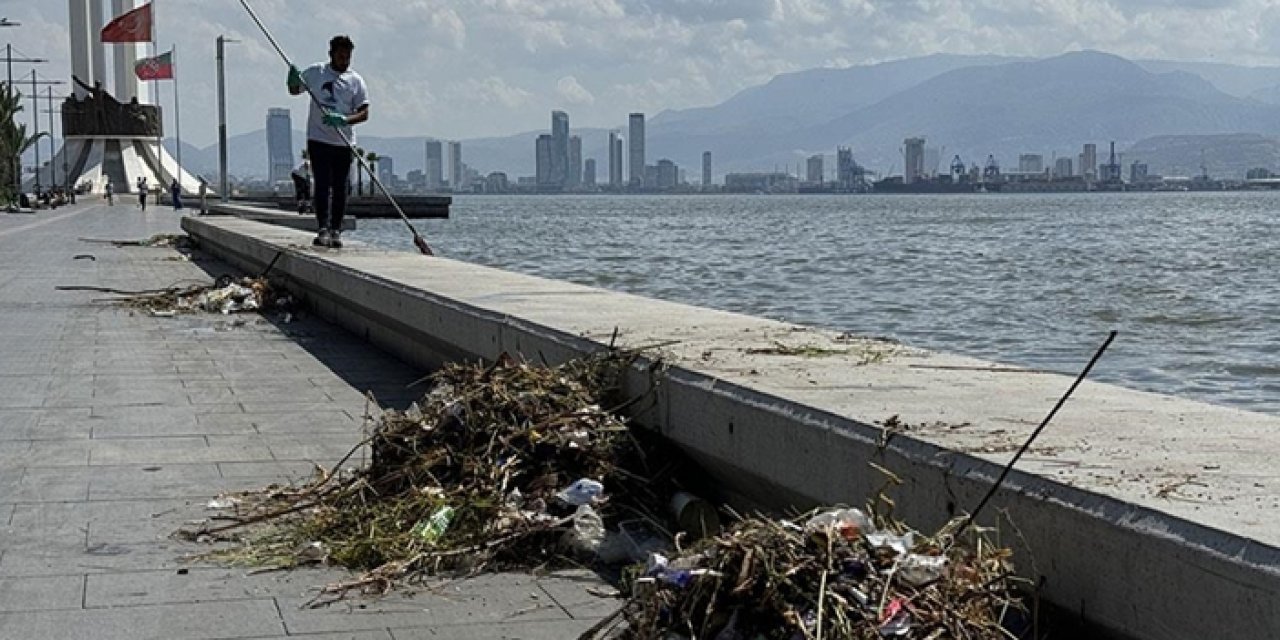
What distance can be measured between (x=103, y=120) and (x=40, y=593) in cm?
10494

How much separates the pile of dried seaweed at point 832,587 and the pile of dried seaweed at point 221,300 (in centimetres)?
1088

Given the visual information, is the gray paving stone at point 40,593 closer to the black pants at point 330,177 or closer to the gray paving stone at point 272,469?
the gray paving stone at point 272,469

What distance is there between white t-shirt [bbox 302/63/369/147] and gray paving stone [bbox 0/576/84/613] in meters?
8.61

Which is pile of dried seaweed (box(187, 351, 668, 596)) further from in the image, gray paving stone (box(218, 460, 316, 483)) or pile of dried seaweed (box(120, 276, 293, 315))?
pile of dried seaweed (box(120, 276, 293, 315))

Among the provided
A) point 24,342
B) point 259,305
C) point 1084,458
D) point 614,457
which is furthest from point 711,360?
point 259,305

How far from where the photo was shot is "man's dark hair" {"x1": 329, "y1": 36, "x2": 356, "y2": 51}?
13.4 m

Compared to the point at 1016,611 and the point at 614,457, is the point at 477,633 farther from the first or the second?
the point at 1016,611

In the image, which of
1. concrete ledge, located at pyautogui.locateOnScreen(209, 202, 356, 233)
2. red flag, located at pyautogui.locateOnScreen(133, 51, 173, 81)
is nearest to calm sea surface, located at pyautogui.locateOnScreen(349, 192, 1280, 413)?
concrete ledge, located at pyautogui.locateOnScreen(209, 202, 356, 233)

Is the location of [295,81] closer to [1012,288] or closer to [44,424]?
[44,424]

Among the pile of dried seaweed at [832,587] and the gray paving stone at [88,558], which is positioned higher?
the pile of dried seaweed at [832,587]

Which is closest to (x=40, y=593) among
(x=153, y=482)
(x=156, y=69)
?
(x=153, y=482)

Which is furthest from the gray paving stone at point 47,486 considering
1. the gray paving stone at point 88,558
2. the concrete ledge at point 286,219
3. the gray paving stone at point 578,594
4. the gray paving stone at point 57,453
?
the concrete ledge at point 286,219

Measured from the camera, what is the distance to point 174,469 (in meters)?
6.60

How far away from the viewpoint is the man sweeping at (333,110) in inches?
519
